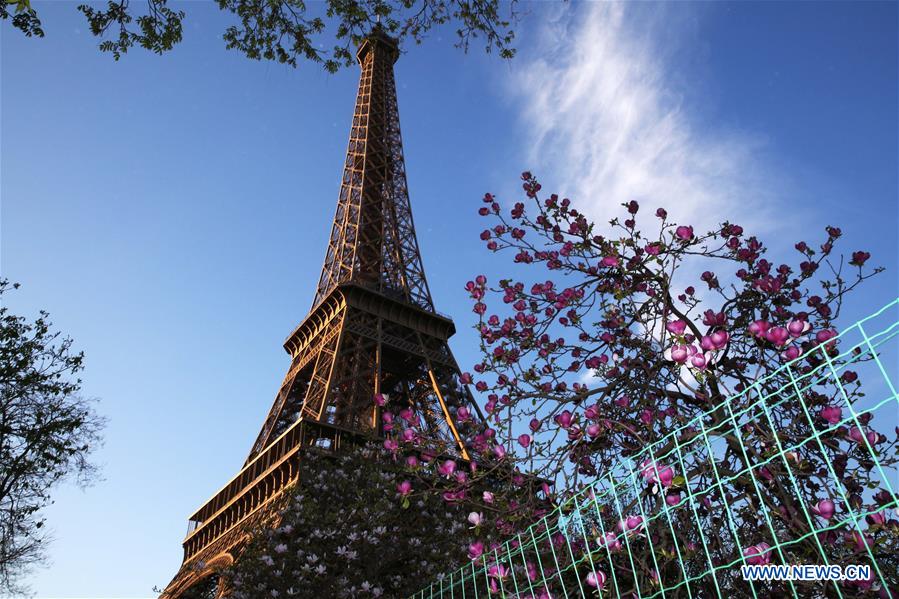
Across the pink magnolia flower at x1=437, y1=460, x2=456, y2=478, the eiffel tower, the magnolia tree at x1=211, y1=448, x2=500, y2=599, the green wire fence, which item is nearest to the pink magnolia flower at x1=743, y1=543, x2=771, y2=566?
the green wire fence

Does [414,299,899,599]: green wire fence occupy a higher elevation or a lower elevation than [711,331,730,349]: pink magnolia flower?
lower

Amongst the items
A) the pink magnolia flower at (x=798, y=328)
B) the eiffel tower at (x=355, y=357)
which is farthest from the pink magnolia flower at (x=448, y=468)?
the eiffel tower at (x=355, y=357)

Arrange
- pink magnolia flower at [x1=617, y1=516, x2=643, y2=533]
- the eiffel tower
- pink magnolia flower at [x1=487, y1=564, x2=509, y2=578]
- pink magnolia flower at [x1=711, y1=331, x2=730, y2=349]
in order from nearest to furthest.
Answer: pink magnolia flower at [x1=617, y1=516, x2=643, y2=533] → pink magnolia flower at [x1=711, y1=331, x2=730, y2=349] → pink magnolia flower at [x1=487, y1=564, x2=509, y2=578] → the eiffel tower

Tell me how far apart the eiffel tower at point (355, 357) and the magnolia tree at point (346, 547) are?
21.4 feet

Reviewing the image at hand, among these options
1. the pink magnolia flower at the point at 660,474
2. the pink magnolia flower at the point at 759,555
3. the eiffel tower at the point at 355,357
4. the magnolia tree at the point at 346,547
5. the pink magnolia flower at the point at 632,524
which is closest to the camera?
the pink magnolia flower at the point at 759,555

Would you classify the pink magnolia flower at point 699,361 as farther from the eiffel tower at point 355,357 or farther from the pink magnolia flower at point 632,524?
the eiffel tower at point 355,357

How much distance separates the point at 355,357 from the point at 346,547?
19.5 meters

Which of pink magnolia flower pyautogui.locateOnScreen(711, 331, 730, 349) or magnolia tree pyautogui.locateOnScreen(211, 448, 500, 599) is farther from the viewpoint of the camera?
magnolia tree pyautogui.locateOnScreen(211, 448, 500, 599)

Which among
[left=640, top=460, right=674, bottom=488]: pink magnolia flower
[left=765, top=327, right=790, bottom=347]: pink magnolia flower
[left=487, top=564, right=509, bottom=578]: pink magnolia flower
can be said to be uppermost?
[left=765, top=327, right=790, bottom=347]: pink magnolia flower

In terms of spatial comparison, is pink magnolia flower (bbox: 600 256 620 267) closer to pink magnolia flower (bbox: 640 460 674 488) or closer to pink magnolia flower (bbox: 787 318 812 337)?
pink magnolia flower (bbox: 787 318 812 337)

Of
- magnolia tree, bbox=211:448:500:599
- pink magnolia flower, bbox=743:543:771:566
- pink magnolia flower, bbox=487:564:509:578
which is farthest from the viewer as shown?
magnolia tree, bbox=211:448:500:599

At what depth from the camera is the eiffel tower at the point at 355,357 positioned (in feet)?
82.5

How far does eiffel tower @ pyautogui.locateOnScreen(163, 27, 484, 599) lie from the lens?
25.1m

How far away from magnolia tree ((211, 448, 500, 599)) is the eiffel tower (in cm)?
652
